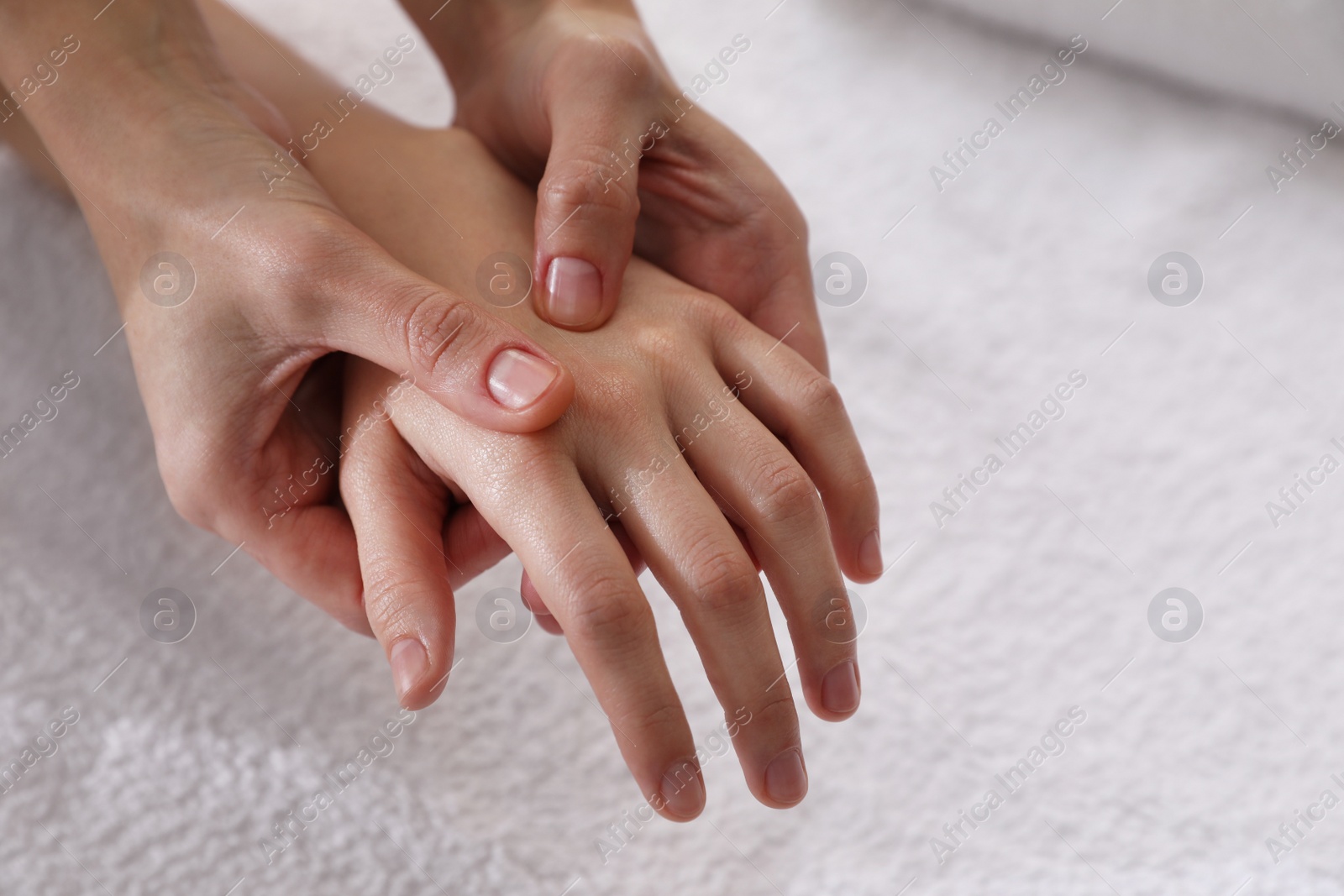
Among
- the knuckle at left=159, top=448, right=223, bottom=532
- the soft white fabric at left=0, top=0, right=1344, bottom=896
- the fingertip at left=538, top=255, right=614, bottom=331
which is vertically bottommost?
the soft white fabric at left=0, top=0, right=1344, bottom=896

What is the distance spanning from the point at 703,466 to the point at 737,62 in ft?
2.30

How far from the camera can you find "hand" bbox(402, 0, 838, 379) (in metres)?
0.80

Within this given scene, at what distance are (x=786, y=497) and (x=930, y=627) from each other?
0.90ft

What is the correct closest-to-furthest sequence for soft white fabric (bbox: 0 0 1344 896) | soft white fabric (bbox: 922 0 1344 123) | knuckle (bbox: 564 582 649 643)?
knuckle (bbox: 564 582 649 643), soft white fabric (bbox: 0 0 1344 896), soft white fabric (bbox: 922 0 1344 123)

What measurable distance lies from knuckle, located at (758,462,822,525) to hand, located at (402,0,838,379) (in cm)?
11

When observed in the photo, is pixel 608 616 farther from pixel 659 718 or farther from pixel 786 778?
pixel 786 778

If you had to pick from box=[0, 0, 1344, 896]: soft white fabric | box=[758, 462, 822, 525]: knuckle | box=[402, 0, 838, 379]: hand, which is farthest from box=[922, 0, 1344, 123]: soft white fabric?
box=[758, 462, 822, 525]: knuckle

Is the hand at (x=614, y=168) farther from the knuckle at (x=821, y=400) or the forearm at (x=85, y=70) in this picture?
the forearm at (x=85, y=70)

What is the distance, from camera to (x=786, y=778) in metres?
0.70

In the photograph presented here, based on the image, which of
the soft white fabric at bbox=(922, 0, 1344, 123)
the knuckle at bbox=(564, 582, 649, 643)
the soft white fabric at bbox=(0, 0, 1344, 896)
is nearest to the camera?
the knuckle at bbox=(564, 582, 649, 643)

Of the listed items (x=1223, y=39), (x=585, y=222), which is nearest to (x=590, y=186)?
(x=585, y=222)

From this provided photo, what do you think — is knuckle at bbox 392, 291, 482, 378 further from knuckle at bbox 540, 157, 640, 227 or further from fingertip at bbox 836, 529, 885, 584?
fingertip at bbox 836, 529, 885, 584

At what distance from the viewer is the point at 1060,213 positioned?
1110 millimetres

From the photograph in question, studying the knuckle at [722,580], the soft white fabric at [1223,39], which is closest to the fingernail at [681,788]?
the knuckle at [722,580]
